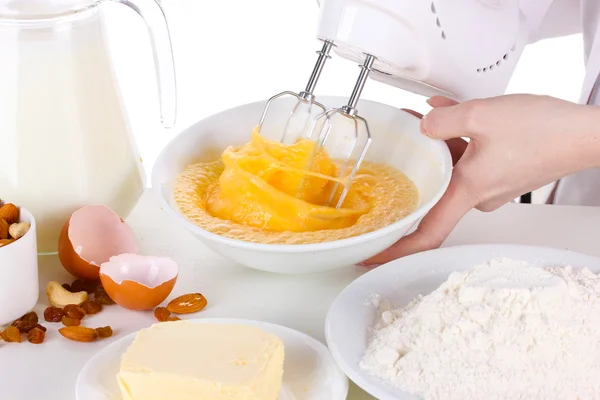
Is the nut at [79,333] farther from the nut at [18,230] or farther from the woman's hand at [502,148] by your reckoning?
the woman's hand at [502,148]

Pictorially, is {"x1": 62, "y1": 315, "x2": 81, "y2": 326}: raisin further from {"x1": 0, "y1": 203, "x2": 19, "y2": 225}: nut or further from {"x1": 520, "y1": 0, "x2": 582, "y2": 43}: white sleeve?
{"x1": 520, "y1": 0, "x2": 582, "y2": 43}: white sleeve

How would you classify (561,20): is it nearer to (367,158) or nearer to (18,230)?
(367,158)

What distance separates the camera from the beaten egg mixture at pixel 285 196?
2.99ft

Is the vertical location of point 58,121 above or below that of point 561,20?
below

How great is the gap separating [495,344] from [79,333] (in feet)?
1.46

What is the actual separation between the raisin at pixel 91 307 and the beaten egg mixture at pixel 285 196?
15 centimetres

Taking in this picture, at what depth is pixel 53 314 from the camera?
2.92 ft

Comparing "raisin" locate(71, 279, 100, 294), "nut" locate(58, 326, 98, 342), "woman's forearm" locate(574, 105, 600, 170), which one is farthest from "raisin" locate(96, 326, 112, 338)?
"woman's forearm" locate(574, 105, 600, 170)

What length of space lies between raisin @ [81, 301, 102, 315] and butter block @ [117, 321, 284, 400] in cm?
21

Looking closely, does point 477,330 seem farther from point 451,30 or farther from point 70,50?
point 70,50

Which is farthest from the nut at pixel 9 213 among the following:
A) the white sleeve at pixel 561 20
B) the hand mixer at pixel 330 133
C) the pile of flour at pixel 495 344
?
the white sleeve at pixel 561 20

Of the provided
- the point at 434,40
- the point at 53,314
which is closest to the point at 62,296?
the point at 53,314

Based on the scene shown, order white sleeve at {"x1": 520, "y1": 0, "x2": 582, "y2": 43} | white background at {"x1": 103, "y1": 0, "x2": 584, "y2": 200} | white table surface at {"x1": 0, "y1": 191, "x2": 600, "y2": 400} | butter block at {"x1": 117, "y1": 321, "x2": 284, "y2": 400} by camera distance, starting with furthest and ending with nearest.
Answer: white background at {"x1": 103, "y1": 0, "x2": 584, "y2": 200} → white sleeve at {"x1": 520, "y1": 0, "x2": 582, "y2": 43} → white table surface at {"x1": 0, "y1": 191, "x2": 600, "y2": 400} → butter block at {"x1": 117, "y1": 321, "x2": 284, "y2": 400}

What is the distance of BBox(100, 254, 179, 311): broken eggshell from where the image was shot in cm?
88
